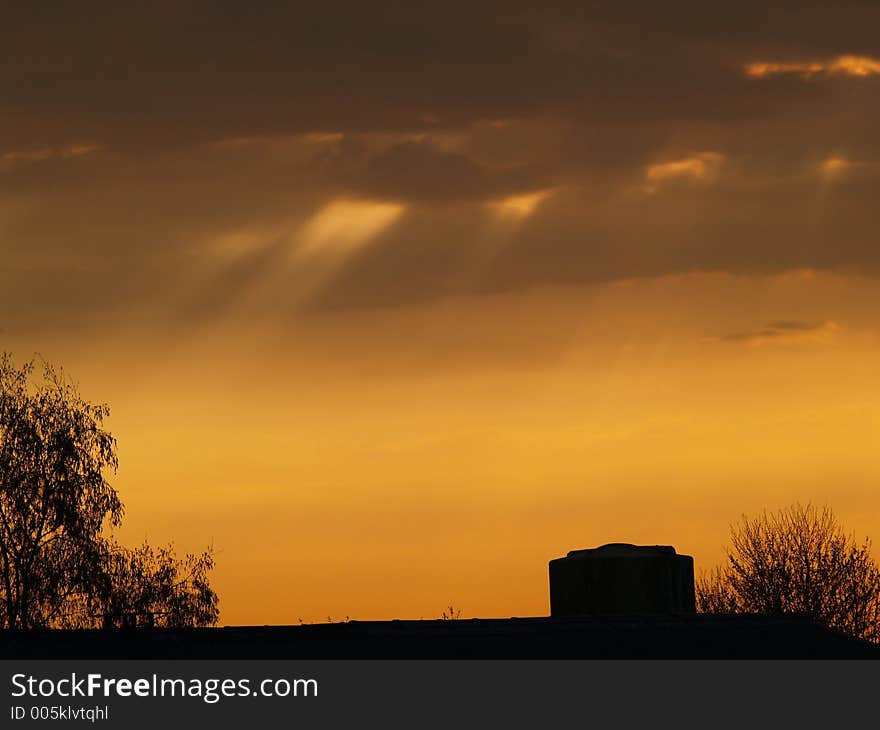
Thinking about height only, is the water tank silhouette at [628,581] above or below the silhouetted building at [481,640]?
above

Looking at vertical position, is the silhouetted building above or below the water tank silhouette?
below

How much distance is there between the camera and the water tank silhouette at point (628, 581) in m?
32.8

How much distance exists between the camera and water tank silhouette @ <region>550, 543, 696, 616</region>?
32.8 metres

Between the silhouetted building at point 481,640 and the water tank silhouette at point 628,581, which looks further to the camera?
the water tank silhouette at point 628,581

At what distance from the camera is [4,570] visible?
44.8 metres

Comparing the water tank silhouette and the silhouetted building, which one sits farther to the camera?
the water tank silhouette

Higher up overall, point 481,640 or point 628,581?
point 628,581

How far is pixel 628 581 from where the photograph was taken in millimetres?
32844
